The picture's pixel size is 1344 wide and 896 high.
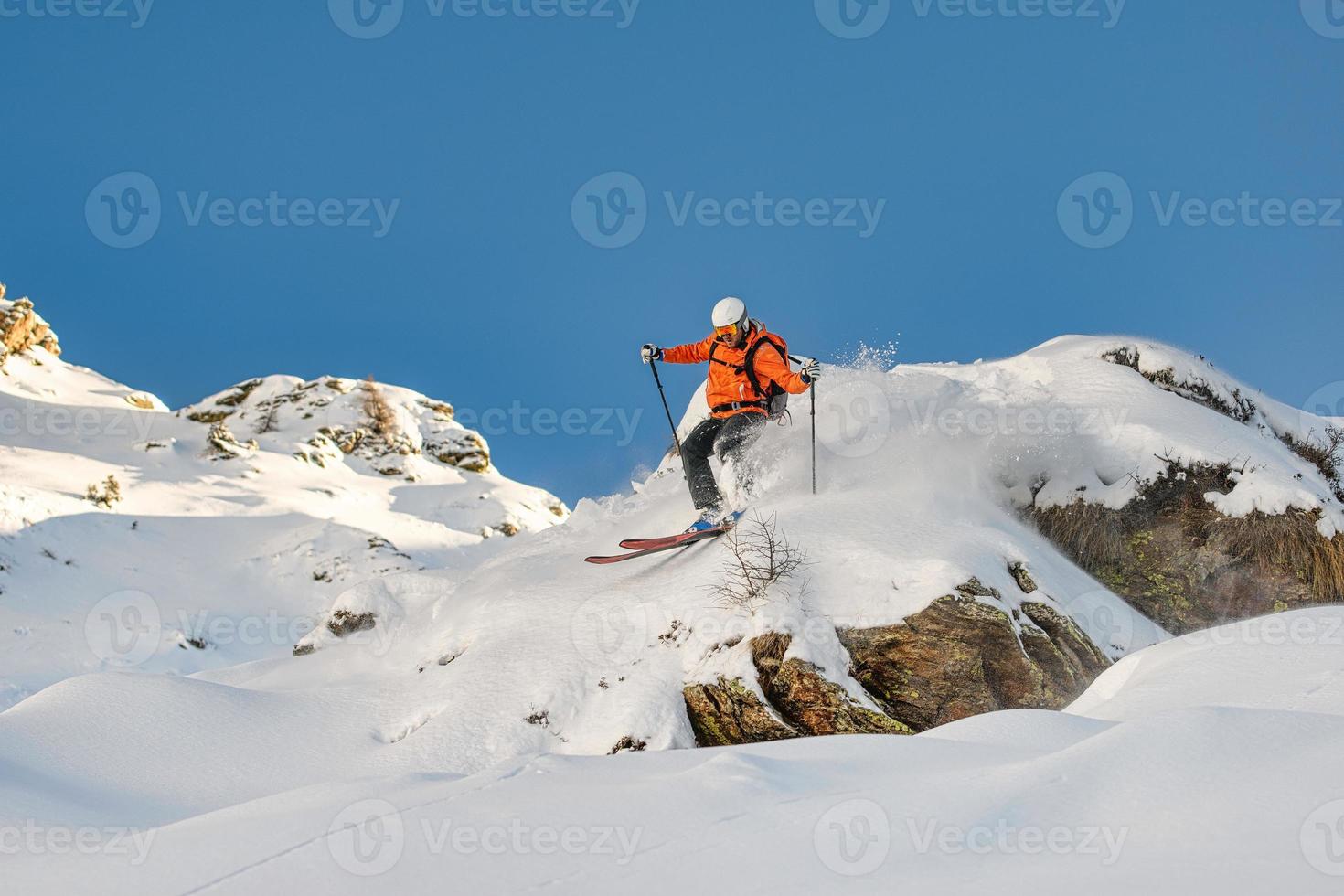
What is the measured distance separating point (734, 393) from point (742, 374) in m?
0.23

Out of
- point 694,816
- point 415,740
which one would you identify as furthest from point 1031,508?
point 694,816

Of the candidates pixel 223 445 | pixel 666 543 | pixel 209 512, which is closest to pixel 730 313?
pixel 666 543

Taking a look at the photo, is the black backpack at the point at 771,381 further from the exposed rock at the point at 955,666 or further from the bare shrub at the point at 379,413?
the bare shrub at the point at 379,413

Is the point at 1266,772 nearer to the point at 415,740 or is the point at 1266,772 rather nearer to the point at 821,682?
the point at 821,682

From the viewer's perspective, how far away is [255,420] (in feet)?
116

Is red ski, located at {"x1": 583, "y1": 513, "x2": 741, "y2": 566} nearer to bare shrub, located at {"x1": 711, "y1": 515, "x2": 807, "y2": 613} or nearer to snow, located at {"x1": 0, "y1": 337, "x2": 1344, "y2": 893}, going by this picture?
snow, located at {"x1": 0, "y1": 337, "x2": 1344, "y2": 893}

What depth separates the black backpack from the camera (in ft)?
31.9

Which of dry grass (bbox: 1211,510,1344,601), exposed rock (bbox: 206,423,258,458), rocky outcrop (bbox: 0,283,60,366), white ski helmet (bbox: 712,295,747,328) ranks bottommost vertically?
dry grass (bbox: 1211,510,1344,601)

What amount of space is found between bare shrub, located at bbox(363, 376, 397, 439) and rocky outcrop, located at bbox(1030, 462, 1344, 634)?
101ft

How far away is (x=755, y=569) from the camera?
24.8 ft

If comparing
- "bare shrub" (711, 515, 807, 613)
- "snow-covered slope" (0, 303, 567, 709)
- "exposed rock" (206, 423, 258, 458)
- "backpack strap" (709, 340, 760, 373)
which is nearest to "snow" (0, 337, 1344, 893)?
"bare shrub" (711, 515, 807, 613)

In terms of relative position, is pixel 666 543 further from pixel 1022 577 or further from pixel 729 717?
pixel 1022 577

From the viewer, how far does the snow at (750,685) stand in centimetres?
282

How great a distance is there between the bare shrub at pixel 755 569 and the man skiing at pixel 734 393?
1.63 meters
